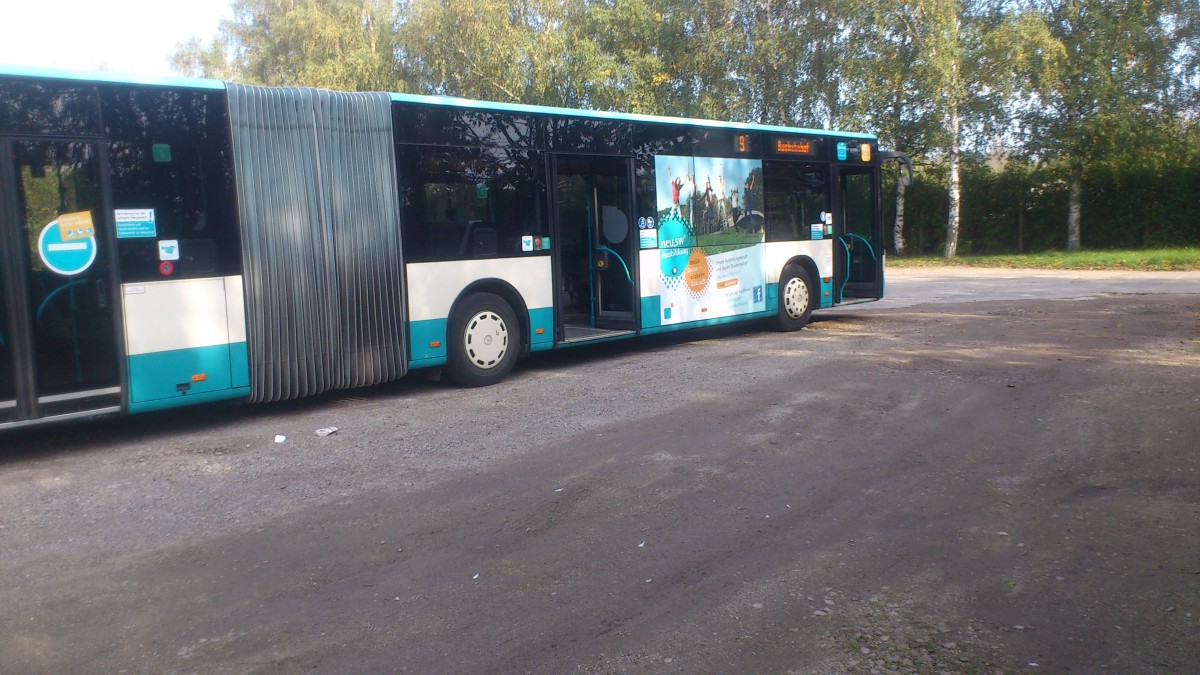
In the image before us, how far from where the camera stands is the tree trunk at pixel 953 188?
32969mm

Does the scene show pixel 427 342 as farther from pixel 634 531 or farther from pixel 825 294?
pixel 825 294

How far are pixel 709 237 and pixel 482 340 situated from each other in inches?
159

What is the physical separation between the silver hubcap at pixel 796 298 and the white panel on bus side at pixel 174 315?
851 centimetres

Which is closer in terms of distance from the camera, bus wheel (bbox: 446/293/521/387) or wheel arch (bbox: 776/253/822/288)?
bus wheel (bbox: 446/293/521/387)

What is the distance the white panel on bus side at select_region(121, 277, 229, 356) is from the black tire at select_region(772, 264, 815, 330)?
833cm

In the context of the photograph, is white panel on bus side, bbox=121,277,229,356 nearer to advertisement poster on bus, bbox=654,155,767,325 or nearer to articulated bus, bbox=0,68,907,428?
articulated bus, bbox=0,68,907,428

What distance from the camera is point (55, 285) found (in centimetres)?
760

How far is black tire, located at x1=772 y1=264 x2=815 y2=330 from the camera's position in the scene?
14.3 meters

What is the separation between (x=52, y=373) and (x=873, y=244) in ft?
39.6

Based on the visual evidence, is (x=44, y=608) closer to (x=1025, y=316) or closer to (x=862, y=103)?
(x=1025, y=316)

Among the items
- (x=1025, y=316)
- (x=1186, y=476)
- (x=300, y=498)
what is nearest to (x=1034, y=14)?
(x=1025, y=316)

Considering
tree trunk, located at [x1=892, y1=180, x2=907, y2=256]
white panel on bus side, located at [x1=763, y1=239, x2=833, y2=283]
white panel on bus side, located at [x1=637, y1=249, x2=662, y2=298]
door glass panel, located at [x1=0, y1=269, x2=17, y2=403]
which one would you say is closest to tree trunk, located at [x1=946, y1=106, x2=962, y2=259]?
tree trunk, located at [x1=892, y1=180, x2=907, y2=256]

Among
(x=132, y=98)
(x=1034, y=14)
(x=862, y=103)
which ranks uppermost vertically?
(x=1034, y=14)

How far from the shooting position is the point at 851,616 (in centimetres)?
429
